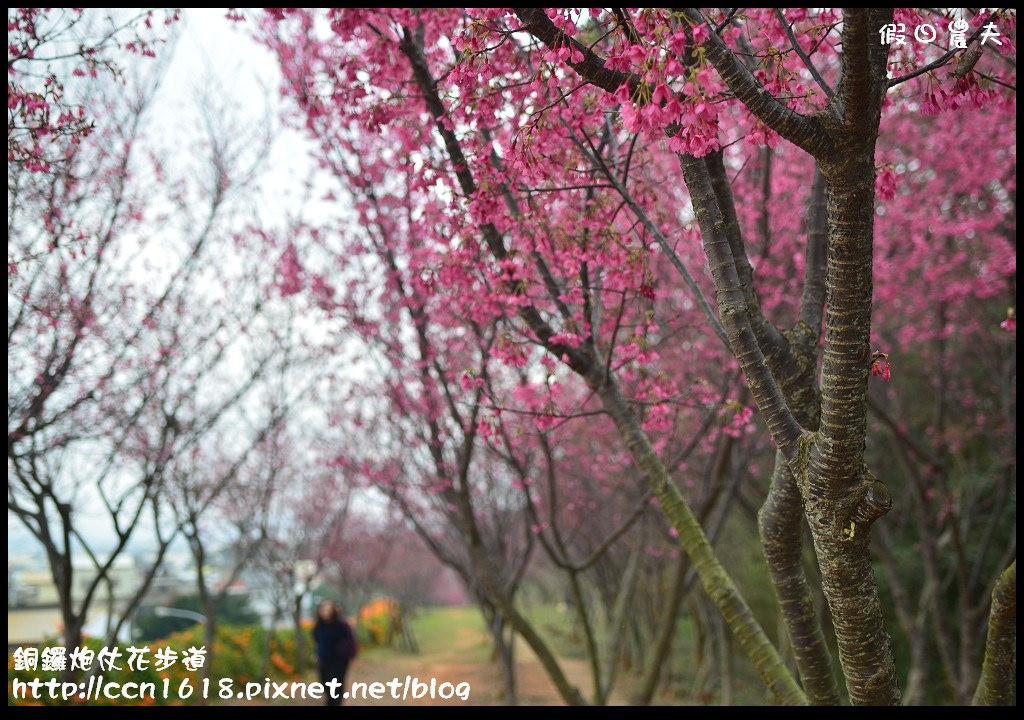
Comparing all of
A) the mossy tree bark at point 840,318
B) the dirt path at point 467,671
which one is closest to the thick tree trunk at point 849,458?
the mossy tree bark at point 840,318

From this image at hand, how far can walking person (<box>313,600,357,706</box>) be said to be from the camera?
8.74m

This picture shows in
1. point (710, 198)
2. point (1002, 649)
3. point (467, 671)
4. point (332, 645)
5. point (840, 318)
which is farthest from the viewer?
point (467, 671)

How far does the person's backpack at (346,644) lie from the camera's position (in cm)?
878

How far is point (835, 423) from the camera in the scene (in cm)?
263

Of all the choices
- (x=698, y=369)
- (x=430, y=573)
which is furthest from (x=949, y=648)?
(x=430, y=573)

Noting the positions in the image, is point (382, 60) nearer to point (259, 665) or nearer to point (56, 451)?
point (56, 451)

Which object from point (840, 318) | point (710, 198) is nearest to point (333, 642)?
point (710, 198)

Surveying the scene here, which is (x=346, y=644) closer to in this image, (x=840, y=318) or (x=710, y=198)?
(x=710, y=198)

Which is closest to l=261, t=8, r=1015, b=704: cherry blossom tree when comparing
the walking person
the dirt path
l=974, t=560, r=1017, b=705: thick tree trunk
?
l=974, t=560, r=1017, b=705: thick tree trunk

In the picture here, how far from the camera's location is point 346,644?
8836mm

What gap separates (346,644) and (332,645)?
167 mm

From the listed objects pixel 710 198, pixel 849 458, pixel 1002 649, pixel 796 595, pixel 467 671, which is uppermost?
pixel 710 198

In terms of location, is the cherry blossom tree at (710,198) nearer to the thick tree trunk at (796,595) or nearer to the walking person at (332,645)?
the thick tree trunk at (796,595)

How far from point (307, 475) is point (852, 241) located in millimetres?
17938
